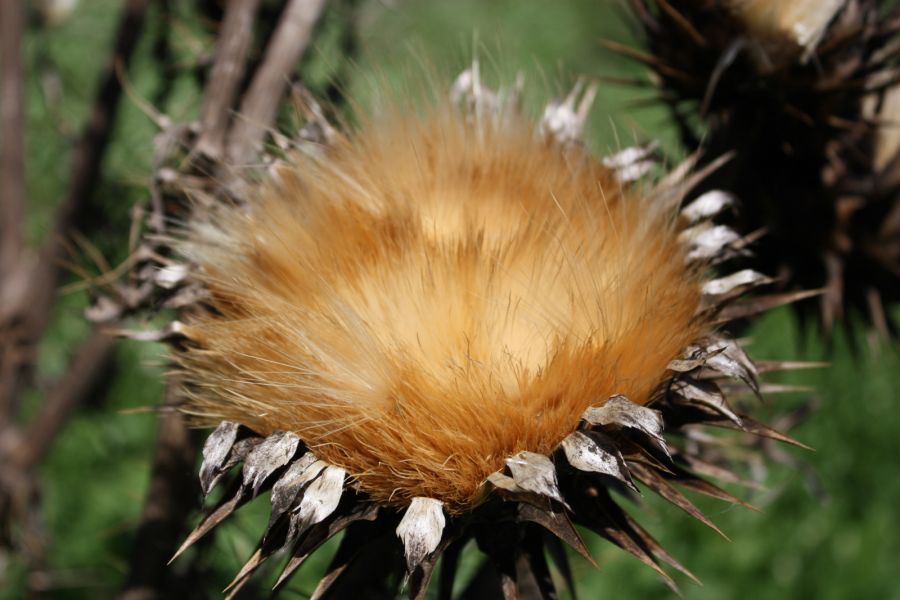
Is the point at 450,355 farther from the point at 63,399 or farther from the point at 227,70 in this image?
the point at 63,399

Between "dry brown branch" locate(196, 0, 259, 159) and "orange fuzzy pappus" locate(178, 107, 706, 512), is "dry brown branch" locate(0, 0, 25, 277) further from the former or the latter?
"orange fuzzy pappus" locate(178, 107, 706, 512)

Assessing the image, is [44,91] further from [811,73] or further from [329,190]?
[811,73]

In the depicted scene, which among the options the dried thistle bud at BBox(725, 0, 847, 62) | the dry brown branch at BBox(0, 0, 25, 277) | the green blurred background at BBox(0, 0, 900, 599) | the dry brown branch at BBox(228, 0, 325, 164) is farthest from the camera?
the green blurred background at BBox(0, 0, 900, 599)

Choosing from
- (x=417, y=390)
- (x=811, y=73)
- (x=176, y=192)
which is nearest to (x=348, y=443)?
(x=417, y=390)

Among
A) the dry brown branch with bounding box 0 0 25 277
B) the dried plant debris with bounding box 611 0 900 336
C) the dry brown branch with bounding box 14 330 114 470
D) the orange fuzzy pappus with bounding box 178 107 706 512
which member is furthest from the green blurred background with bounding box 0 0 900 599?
the orange fuzzy pappus with bounding box 178 107 706 512

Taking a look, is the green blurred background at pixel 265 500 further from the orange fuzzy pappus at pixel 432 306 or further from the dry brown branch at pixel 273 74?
the orange fuzzy pappus at pixel 432 306

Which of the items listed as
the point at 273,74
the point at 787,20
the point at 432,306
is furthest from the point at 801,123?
the point at 273,74

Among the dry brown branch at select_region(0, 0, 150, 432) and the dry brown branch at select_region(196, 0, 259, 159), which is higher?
the dry brown branch at select_region(196, 0, 259, 159)

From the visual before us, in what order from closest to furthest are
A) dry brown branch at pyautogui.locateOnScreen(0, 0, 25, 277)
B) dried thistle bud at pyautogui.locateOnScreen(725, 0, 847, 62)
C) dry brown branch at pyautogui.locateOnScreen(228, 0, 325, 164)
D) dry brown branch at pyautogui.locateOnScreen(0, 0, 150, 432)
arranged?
dried thistle bud at pyautogui.locateOnScreen(725, 0, 847, 62), dry brown branch at pyautogui.locateOnScreen(228, 0, 325, 164), dry brown branch at pyautogui.locateOnScreen(0, 0, 150, 432), dry brown branch at pyautogui.locateOnScreen(0, 0, 25, 277)
